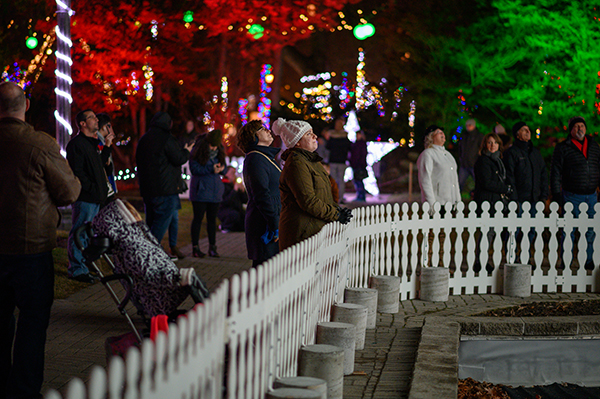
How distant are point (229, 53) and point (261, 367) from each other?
2363cm

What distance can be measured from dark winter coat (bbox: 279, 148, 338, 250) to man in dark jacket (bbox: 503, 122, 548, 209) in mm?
4893

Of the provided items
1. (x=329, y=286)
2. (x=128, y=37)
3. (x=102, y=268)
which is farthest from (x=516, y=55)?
(x=329, y=286)

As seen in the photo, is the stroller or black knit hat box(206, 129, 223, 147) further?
black knit hat box(206, 129, 223, 147)

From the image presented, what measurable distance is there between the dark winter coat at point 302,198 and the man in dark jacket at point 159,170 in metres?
→ 3.89

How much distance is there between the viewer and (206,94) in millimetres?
27141

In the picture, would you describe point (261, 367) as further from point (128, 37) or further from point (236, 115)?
point (236, 115)

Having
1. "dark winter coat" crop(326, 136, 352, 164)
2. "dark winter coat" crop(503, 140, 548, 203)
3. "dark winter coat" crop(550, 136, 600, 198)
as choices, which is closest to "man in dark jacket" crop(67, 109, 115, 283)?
"dark winter coat" crop(503, 140, 548, 203)

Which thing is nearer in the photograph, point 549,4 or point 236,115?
point 549,4

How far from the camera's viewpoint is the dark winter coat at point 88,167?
845cm

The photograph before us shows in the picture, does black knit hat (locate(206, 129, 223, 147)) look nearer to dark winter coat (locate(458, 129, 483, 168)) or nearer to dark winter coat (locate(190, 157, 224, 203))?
dark winter coat (locate(190, 157, 224, 203))

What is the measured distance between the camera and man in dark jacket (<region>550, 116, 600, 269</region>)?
34.1 feet

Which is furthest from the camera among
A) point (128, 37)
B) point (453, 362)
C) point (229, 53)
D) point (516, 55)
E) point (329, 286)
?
point (229, 53)

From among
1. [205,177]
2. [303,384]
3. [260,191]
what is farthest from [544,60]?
[303,384]

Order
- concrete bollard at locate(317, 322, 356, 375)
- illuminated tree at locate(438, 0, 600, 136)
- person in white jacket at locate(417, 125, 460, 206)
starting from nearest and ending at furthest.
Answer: concrete bollard at locate(317, 322, 356, 375) → person in white jacket at locate(417, 125, 460, 206) → illuminated tree at locate(438, 0, 600, 136)
